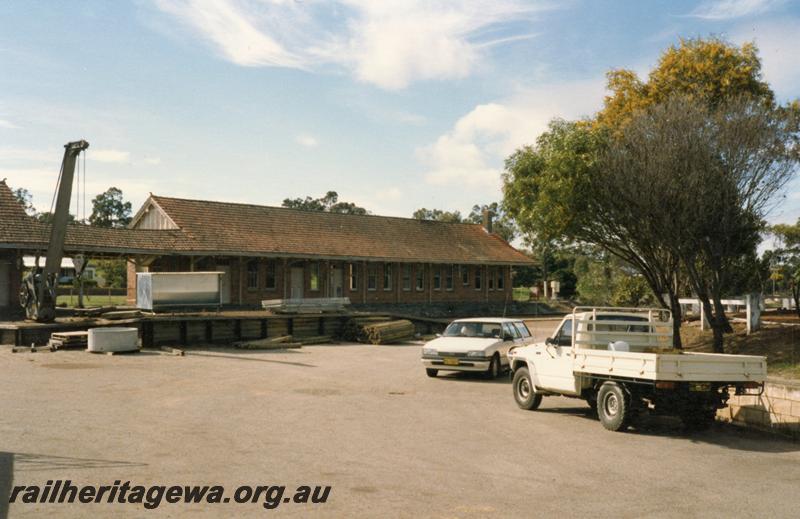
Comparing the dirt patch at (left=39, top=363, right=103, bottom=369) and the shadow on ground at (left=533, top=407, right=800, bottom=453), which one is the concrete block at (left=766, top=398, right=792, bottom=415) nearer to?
the shadow on ground at (left=533, top=407, right=800, bottom=453)

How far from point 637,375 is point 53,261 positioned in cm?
2193

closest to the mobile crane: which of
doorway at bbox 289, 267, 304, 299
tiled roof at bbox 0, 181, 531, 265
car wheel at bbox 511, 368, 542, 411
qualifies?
tiled roof at bbox 0, 181, 531, 265

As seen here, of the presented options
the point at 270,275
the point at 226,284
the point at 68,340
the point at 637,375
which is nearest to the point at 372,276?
the point at 270,275

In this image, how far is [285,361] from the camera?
71.0 feet

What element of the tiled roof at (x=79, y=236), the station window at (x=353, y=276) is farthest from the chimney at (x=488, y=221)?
the tiled roof at (x=79, y=236)

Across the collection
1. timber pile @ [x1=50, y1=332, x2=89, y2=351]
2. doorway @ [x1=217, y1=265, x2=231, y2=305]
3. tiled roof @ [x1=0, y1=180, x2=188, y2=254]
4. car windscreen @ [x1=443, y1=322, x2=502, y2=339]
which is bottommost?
timber pile @ [x1=50, y1=332, x2=89, y2=351]

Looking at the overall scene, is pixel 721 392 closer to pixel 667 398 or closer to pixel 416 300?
pixel 667 398

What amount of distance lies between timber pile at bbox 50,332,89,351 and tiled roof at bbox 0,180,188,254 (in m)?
7.54

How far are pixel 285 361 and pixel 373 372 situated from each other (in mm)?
3621

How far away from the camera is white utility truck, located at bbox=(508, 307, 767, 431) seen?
10836 mm

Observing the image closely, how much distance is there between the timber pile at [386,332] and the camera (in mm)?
29297

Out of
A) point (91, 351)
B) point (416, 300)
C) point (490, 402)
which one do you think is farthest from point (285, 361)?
point (416, 300)

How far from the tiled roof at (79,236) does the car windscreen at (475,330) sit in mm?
18374

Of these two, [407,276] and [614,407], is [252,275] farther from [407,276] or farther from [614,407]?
[614,407]
